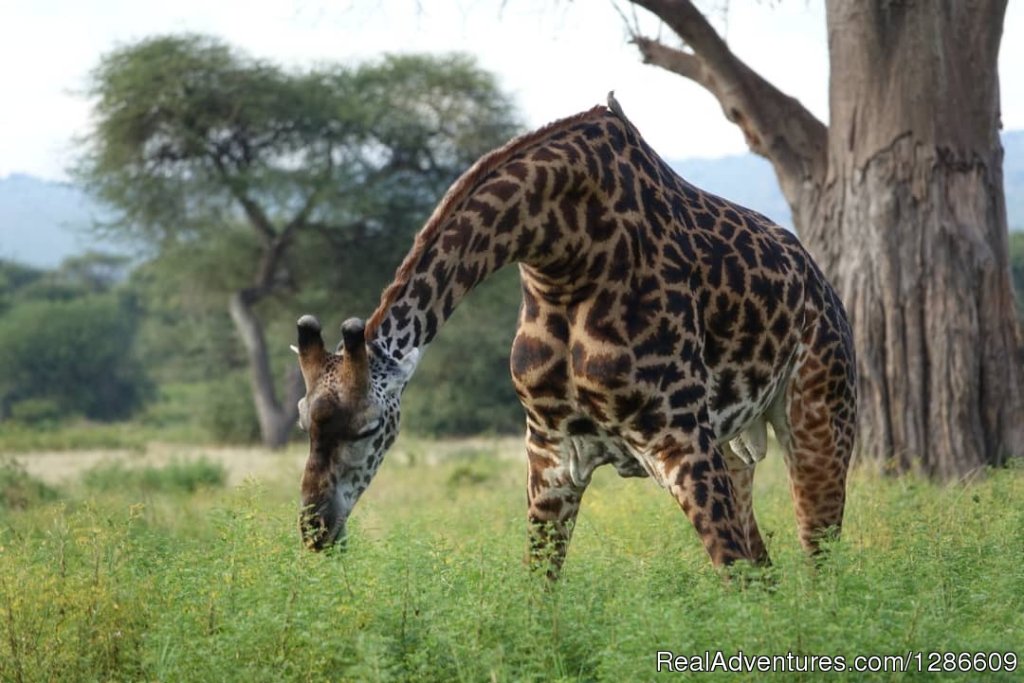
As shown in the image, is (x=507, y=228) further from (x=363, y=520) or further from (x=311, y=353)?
(x=363, y=520)

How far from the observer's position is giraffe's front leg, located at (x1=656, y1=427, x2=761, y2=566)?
5088mm

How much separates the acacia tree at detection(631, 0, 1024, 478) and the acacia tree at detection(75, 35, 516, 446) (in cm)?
1738

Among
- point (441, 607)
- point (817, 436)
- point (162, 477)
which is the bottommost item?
point (441, 607)

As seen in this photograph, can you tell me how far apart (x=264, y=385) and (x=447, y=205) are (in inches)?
880

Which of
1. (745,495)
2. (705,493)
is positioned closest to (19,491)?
(745,495)

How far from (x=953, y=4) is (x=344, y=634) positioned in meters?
7.39

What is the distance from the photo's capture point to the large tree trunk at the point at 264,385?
26.6 meters

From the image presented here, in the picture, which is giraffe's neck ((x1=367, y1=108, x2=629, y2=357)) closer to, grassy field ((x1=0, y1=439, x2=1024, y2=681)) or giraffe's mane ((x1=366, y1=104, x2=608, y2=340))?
giraffe's mane ((x1=366, y1=104, x2=608, y2=340))

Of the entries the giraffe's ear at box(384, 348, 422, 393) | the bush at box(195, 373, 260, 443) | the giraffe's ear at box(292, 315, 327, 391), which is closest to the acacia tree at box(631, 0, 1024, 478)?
the giraffe's ear at box(384, 348, 422, 393)

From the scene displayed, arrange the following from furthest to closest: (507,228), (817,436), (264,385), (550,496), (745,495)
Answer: (264,385) → (745,495) → (817,436) → (550,496) → (507,228)

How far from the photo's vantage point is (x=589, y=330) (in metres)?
5.16

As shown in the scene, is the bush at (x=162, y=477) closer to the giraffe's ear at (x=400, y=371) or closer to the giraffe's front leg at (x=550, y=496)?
the giraffe's front leg at (x=550, y=496)

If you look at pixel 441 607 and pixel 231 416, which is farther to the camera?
pixel 231 416

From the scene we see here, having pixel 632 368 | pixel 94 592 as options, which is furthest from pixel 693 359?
pixel 94 592
